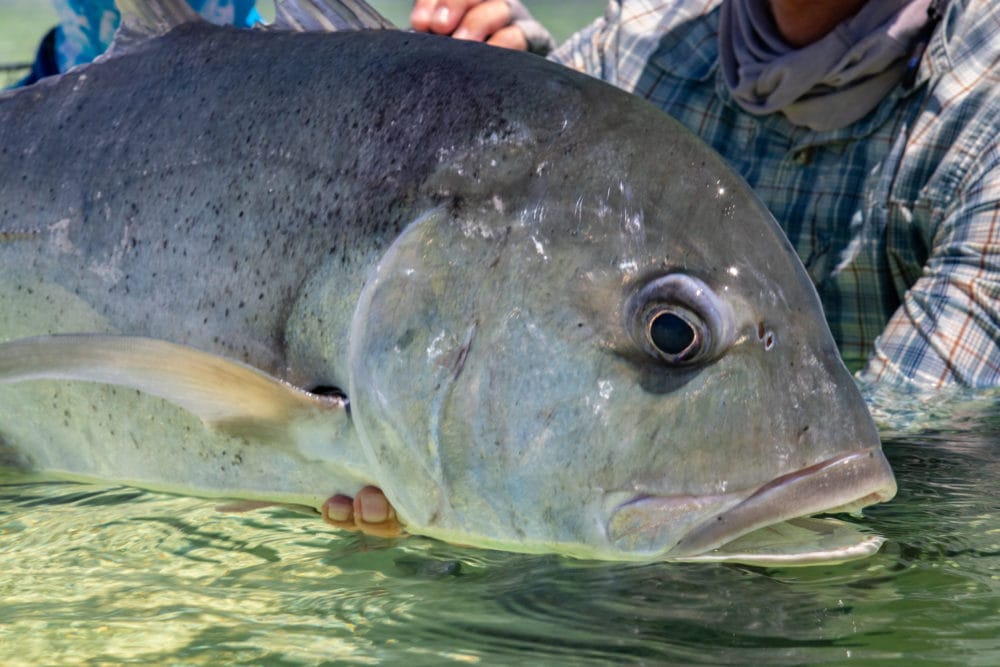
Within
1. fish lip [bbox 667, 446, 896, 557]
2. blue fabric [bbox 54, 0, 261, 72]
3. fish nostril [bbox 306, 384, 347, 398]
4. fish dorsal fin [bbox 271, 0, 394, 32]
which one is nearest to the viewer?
fish lip [bbox 667, 446, 896, 557]

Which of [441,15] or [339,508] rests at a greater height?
[441,15]

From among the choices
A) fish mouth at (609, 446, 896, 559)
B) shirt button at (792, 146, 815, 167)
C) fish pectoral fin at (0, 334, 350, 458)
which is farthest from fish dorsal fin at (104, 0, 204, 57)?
shirt button at (792, 146, 815, 167)

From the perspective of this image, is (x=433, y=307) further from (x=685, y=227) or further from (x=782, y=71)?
(x=782, y=71)

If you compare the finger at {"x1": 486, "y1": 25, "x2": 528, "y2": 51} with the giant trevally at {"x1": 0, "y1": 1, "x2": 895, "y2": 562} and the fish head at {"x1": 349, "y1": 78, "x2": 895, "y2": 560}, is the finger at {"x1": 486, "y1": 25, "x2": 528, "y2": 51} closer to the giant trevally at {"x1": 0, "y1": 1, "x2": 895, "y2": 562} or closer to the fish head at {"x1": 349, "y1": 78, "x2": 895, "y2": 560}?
the giant trevally at {"x1": 0, "y1": 1, "x2": 895, "y2": 562}

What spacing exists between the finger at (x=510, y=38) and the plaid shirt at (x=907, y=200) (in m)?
0.62

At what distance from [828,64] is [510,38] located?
1030 millimetres

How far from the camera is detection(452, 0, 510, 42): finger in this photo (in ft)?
13.8

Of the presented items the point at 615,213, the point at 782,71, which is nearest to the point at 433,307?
the point at 615,213

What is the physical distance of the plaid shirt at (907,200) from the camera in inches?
137

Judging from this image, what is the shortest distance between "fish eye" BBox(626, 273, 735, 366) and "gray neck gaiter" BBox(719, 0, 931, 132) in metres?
2.10

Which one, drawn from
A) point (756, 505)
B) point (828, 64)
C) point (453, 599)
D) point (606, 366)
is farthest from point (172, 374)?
point (828, 64)

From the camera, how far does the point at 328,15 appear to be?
256cm

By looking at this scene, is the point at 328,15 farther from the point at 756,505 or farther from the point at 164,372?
the point at 756,505

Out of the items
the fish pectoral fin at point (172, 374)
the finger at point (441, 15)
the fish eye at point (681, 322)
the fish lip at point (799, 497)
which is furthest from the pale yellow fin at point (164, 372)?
the finger at point (441, 15)
